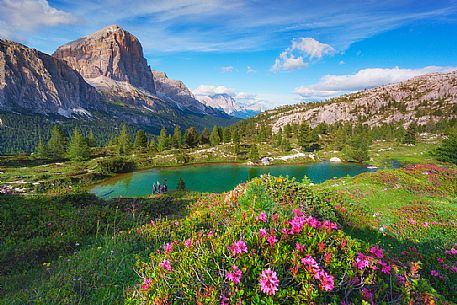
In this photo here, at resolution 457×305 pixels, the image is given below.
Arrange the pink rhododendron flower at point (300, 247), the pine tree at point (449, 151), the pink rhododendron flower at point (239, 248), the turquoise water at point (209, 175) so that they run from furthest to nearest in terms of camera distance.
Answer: the turquoise water at point (209, 175) < the pine tree at point (449, 151) < the pink rhododendron flower at point (300, 247) < the pink rhododendron flower at point (239, 248)

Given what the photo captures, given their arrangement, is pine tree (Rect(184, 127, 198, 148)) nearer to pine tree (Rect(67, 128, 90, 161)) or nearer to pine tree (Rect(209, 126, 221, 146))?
pine tree (Rect(209, 126, 221, 146))

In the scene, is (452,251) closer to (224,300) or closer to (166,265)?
(224,300)

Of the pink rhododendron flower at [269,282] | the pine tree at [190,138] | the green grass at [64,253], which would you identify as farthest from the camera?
the pine tree at [190,138]

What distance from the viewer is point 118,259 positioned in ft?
25.5

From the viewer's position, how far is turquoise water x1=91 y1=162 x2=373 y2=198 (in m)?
47.8

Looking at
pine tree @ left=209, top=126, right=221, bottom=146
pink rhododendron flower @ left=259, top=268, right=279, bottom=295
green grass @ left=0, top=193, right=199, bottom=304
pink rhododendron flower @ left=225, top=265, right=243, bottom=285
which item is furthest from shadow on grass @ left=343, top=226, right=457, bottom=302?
pine tree @ left=209, top=126, right=221, bottom=146

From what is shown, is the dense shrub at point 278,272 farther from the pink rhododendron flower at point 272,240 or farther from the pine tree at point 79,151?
the pine tree at point 79,151

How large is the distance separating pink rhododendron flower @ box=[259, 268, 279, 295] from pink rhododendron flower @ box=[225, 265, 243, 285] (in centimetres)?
31

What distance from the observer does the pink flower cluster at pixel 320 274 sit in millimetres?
3371

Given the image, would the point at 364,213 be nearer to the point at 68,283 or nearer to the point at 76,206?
the point at 68,283

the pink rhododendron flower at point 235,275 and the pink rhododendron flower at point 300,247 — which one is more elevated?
the pink rhododendron flower at point 300,247

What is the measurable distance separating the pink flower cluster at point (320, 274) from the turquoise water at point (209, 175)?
42901mm

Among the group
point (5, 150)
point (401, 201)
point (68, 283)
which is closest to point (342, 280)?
point (68, 283)

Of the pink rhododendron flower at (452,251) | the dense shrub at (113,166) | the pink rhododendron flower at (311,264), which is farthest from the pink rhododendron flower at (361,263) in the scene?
the dense shrub at (113,166)
